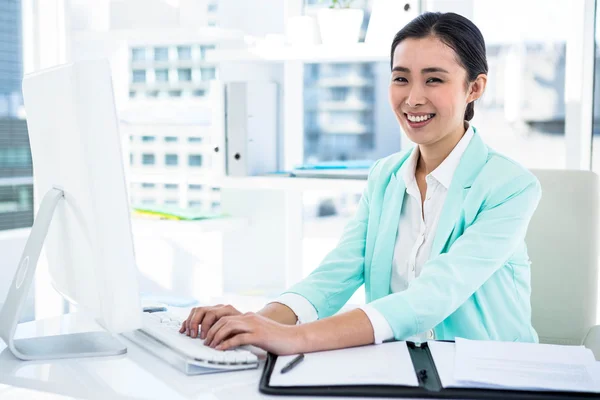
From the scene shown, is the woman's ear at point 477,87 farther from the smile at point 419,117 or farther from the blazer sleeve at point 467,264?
the blazer sleeve at point 467,264

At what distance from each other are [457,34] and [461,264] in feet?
1.60

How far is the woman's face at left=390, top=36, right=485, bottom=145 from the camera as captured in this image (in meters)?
1.53

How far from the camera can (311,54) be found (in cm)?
225

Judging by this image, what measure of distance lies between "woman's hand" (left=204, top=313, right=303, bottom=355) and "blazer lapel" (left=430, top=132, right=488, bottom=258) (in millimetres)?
423

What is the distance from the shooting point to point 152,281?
9.65ft

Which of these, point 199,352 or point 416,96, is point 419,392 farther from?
point 416,96

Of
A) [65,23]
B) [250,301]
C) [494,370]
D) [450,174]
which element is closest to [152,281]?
[65,23]

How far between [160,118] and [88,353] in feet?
5.08

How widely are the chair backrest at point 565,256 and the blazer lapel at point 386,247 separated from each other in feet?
1.04

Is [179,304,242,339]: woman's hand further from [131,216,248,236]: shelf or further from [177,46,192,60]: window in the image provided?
[177,46,192,60]: window

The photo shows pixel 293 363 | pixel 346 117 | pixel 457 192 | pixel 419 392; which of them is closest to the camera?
pixel 419 392

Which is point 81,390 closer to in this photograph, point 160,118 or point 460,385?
point 460,385

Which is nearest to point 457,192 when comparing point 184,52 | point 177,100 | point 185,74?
point 177,100

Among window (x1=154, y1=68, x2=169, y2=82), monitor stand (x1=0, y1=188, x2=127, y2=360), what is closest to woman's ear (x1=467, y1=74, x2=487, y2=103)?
monitor stand (x1=0, y1=188, x2=127, y2=360)
